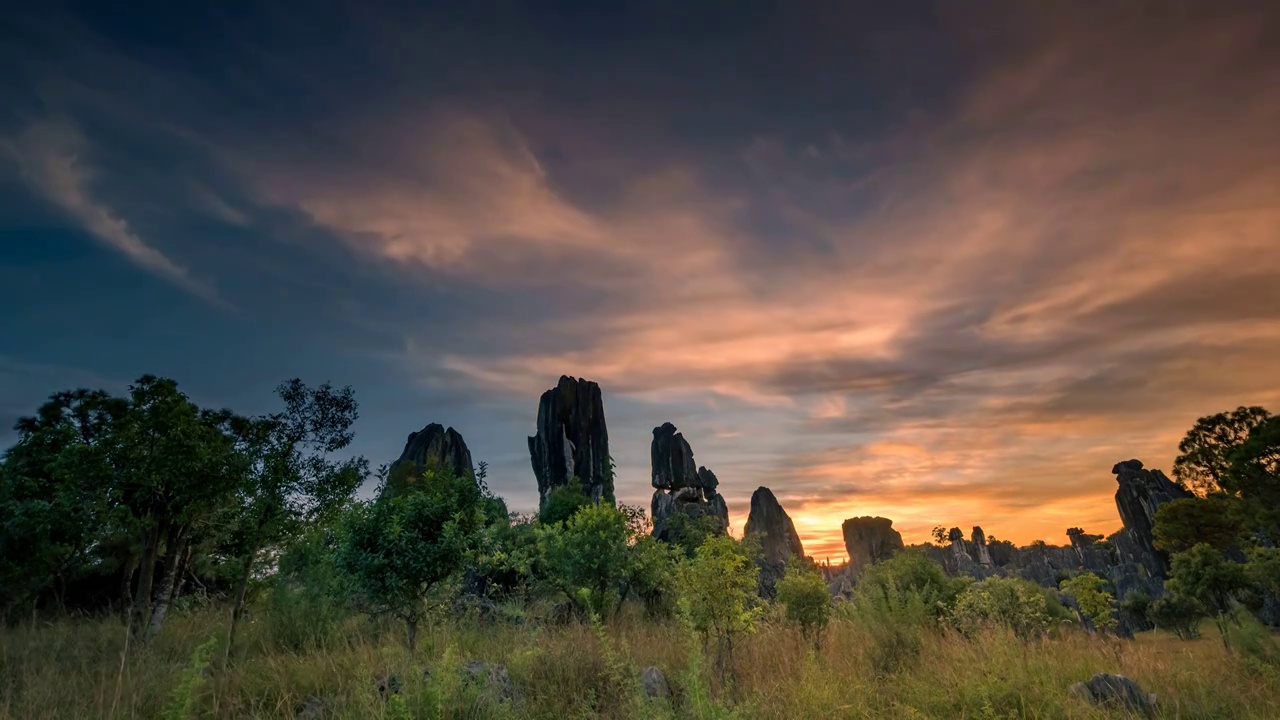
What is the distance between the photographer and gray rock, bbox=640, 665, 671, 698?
8.53 meters

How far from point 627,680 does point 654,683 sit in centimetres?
232

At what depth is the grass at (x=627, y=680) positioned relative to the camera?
7043mm

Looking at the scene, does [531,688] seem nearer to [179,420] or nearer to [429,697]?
[429,697]

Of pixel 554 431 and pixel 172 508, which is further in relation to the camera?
pixel 554 431

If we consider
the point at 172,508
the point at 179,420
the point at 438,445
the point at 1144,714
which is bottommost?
the point at 1144,714

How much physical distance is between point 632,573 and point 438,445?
65228 millimetres

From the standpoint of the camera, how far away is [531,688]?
8.61 m

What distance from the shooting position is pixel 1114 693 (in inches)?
302

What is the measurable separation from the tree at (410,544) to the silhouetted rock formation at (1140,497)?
105m

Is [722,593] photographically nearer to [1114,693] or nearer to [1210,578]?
[1114,693]

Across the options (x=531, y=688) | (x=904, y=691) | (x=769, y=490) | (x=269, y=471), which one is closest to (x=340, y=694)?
(x=531, y=688)

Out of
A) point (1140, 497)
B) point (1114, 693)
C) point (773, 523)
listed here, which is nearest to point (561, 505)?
point (1114, 693)

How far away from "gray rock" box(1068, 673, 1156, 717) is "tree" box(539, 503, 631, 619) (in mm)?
11553

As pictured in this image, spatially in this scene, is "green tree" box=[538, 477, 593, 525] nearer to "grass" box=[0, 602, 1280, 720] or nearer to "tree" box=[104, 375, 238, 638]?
"tree" box=[104, 375, 238, 638]
